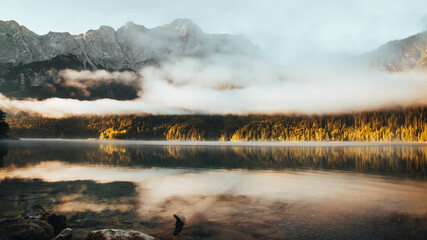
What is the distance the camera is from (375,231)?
67.1 ft

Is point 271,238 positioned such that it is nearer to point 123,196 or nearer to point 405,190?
point 123,196

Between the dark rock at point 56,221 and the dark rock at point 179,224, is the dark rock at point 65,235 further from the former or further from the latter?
the dark rock at point 179,224

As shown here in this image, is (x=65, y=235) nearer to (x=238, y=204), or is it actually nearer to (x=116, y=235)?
(x=116, y=235)

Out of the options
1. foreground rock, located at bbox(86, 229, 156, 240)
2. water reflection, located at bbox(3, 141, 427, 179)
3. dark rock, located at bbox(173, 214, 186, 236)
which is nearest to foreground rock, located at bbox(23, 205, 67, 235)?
foreground rock, located at bbox(86, 229, 156, 240)

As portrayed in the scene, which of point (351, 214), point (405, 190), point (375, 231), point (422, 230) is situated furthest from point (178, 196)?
point (405, 190)

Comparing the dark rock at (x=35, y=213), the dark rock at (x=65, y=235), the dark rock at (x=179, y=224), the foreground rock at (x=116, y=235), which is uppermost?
the foreground rock at (x=116, y=235)

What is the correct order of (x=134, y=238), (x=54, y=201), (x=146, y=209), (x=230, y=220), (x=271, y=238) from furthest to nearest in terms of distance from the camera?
(x=54, y=201) → (x=146, y=209) → (x=230, y=220) → (x=271, y=238) → (x=134, y=238)

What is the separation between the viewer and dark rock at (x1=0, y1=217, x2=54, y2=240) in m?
18.2

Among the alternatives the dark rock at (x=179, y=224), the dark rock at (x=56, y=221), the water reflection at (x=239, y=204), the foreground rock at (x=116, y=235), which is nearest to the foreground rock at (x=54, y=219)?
the dark rock at (x=56, y=221)

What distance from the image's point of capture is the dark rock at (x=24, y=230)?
1820 centimetres

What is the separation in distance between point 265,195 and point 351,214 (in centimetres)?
1082

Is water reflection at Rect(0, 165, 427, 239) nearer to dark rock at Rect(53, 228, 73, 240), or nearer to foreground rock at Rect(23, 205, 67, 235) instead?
dark rock at Rect(53, 228, 73, 240)

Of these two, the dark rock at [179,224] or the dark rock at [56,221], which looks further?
the dark rock at [56,221]

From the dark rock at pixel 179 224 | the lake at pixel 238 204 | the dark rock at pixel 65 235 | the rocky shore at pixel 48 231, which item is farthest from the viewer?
the lake at pixel 238 204
